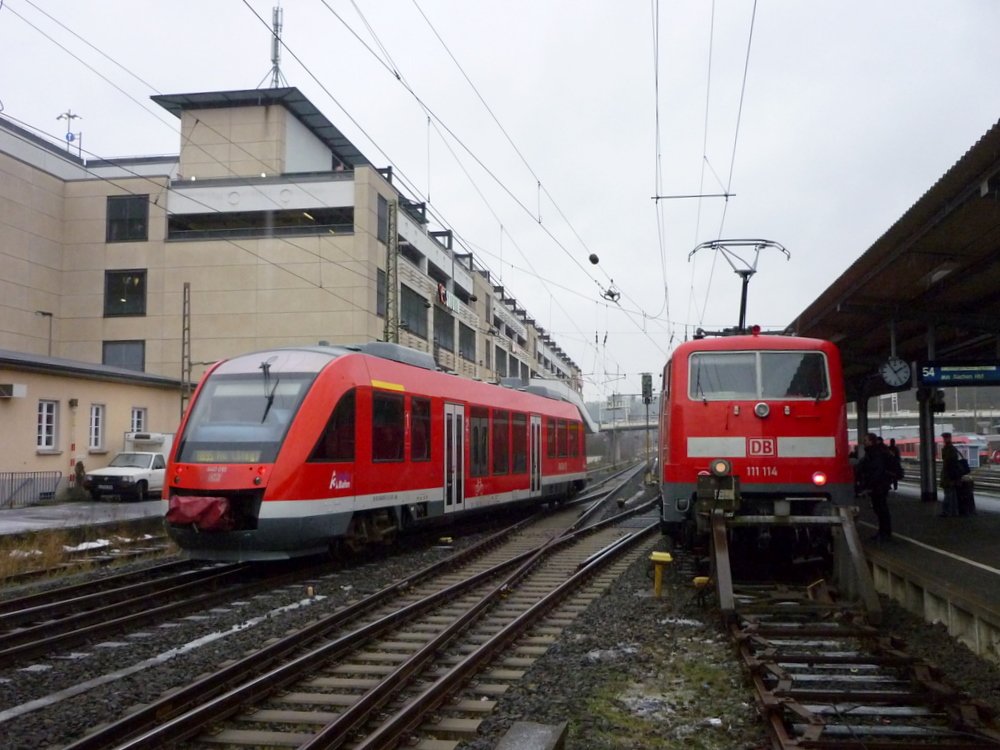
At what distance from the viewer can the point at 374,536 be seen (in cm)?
1301

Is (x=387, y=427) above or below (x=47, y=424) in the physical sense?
below

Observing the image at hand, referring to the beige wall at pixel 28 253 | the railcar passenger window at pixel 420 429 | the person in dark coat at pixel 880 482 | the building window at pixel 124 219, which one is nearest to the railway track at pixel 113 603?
the railcar passenger window at pixel 420 429

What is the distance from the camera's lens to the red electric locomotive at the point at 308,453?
10766mm

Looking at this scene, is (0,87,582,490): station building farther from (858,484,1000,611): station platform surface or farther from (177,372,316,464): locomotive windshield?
(177,372,316,464): locomotive windshield

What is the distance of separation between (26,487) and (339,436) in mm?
16211

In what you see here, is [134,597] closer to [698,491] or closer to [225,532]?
A: [225,532]

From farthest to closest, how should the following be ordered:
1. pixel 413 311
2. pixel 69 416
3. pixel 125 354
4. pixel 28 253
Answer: pixel 413 311 < pixel 125 354 < pixel 28 253 < pixel 69 416

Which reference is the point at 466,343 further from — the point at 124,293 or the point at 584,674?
the point at 584,674

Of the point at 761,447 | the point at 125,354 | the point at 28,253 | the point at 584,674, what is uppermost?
the point at 28,253

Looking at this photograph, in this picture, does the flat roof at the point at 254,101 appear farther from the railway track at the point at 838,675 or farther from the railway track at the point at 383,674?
the railway track at the point at 838,675

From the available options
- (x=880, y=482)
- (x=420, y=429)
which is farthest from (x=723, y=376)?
(x=420, y=429)

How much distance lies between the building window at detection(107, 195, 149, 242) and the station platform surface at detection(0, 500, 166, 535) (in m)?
17.0

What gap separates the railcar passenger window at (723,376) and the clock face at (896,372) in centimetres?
532

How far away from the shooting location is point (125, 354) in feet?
124
